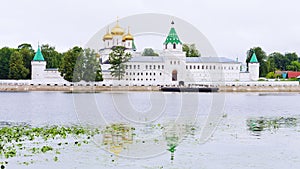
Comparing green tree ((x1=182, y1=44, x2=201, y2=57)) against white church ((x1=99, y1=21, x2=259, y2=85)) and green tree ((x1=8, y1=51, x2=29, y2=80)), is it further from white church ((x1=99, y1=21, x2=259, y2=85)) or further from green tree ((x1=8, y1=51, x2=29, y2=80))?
green tree ((x1=8, y1=51, x2=29, y2=80))

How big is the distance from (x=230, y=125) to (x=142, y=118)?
485 centimetres

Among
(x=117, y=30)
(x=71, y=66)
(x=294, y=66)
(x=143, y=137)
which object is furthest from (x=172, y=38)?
(x=143, y=137)

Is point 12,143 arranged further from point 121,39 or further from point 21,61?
point 121,39

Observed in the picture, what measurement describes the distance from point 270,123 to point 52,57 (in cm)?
5482

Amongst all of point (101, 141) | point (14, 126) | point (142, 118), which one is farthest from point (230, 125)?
point (14, 126)

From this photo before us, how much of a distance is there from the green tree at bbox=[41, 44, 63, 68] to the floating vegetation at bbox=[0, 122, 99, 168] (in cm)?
5138

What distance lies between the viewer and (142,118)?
2358cm

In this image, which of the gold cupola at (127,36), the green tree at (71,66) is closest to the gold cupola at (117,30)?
the gold cupola at (127,36)

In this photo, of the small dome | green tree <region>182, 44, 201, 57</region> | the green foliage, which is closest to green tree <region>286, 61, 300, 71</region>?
green tree <region>182, 44, 201, 57</region>

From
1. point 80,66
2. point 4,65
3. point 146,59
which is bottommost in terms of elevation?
point 80,66

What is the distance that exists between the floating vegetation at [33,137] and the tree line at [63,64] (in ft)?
121

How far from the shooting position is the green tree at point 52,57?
232 feet

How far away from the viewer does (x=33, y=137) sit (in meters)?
15.8

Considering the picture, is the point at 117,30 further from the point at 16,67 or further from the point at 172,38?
the point at 16,67
